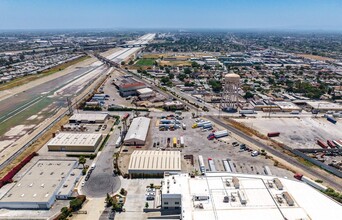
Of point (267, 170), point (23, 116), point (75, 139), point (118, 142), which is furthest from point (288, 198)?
point (23, 116)

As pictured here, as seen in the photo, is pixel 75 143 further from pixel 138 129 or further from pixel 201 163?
pixel 201 163

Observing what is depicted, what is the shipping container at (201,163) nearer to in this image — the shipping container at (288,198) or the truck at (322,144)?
the shipping container at (288,198)

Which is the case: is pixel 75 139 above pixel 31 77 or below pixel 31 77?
below

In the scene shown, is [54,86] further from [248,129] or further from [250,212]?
[250,212]

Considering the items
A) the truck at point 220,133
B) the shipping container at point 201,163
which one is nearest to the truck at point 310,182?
the shipping container at point 201,163

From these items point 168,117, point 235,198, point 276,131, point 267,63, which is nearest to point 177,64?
point 267,63

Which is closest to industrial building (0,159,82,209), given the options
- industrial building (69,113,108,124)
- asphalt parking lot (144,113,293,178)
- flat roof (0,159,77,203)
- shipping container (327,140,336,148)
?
flat roof (0,159,77,203)
